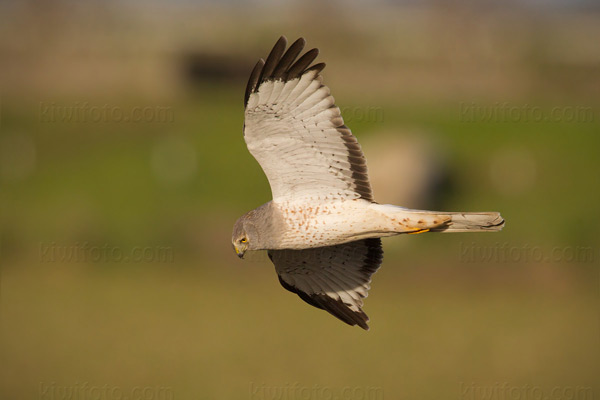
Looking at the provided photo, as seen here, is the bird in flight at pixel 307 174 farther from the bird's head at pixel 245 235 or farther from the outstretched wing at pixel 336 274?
the outstretched wing at pixel 336 274

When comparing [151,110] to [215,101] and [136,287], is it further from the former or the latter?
[136,287]

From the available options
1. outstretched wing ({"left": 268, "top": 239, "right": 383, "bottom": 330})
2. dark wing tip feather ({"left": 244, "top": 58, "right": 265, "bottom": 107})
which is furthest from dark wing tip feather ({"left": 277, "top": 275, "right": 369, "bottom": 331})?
dark wing tip feather ({"left": 244, "top": 58, "right": 265, "bottom": 107})

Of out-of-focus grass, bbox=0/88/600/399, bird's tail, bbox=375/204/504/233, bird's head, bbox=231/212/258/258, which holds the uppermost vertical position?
bird's tail, bbox=375/204/504/233

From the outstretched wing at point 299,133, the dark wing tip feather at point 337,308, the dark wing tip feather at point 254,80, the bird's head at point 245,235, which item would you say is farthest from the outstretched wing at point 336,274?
the dark wing tip feather at point 254,80

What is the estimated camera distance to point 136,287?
27734 millimetres

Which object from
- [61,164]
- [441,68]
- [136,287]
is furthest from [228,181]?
[441,68]

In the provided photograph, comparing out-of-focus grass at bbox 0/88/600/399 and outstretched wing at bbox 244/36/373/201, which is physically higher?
outstretched wing at bbox 244/36/373/201

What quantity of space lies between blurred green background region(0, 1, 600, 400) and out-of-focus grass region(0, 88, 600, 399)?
72 millimetres

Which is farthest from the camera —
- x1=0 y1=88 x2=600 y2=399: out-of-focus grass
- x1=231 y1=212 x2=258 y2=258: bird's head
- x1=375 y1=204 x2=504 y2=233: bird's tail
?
x1=0 y1=88 x2=600 y2=399: out-of-focus grass

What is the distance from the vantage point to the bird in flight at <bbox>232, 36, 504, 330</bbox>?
7.67 m

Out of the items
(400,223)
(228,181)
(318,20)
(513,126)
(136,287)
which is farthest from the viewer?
(318,20)

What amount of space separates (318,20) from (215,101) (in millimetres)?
16241

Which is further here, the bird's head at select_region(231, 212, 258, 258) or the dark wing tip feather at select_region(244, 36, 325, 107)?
the bird's head at select_region(231, 212, 258, 258)

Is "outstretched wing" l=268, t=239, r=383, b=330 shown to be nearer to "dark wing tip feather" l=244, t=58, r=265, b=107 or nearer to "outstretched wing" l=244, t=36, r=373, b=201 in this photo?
"outstretched wing" l=244, t=36, r=373, b=201
